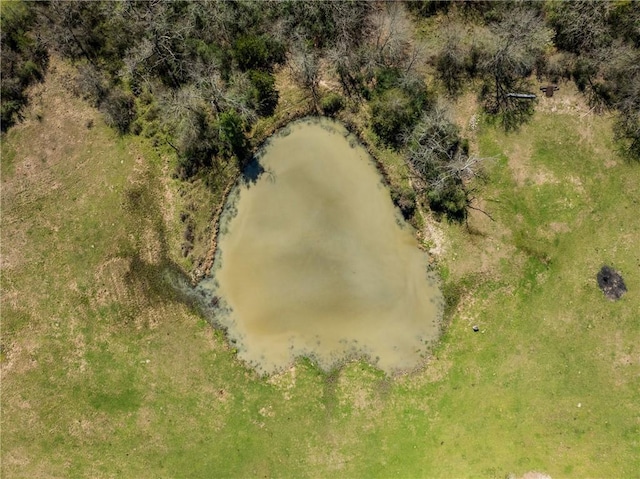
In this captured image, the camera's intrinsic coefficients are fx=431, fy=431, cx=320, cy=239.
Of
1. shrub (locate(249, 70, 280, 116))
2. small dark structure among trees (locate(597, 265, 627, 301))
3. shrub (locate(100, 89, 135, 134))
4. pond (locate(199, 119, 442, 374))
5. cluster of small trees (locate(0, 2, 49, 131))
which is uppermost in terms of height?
cluster of small trees (locate(0, 2, 49, 131))

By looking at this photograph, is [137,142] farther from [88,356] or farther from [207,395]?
[207,395]

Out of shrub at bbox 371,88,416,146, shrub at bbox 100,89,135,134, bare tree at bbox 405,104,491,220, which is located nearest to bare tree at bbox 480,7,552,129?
bare tree at bbox 405,104,491,220

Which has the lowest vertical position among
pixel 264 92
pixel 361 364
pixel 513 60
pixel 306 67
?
pixel 361 364

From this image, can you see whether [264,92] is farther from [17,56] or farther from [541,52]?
[541,52]

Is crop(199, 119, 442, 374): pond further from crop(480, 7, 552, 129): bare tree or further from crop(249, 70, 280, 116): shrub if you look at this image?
crop(480, 7, 552, 129): bare tree

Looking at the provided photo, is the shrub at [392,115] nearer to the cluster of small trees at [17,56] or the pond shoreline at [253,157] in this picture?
the pond shoreline at [253,157]

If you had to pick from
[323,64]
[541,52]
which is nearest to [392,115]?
[323,64]

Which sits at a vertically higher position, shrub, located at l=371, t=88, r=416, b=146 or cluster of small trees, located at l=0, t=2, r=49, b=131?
cluster of small trees, located at l=0, t=2, r=49, b=131

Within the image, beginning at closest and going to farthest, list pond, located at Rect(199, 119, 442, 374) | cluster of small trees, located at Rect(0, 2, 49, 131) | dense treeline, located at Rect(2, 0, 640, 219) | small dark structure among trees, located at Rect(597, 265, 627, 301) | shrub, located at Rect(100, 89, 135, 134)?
small dark structure among trees, located at Rect(597, 265, 627, 301)
dense treeline, located at Rect(2, 0, 640, 219)
pond, located at Rect(199, 119, 442, 374)
shrub, located at Rect(100, 89, 135, 134)
cluster of small trees, located at Rect(0, 2, 49, 131)
